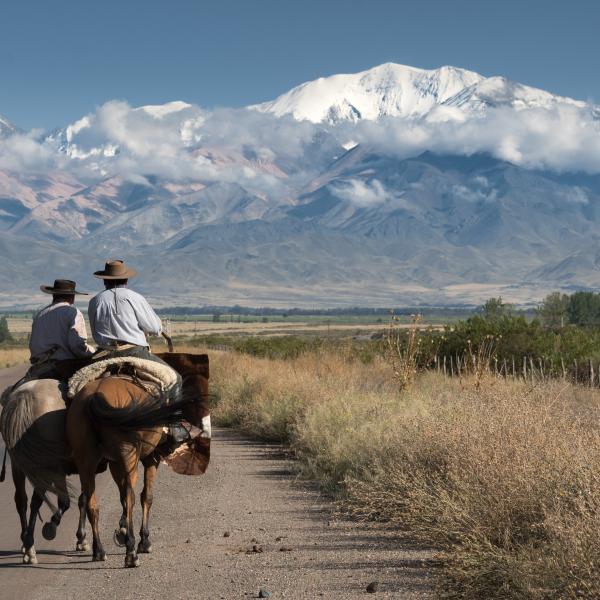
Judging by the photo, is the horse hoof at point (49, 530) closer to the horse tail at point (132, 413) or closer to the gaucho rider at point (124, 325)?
the horse tail at point (132, 413)

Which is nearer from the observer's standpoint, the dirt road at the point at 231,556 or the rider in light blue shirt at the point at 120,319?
the dirt road at the point at 231,556

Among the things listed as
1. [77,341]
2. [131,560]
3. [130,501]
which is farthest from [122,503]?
[77,341]

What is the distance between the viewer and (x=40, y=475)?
10.5m

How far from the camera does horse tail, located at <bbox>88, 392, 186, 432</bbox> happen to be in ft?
33.4

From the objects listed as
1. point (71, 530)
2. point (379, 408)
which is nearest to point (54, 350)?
point (71, 530)

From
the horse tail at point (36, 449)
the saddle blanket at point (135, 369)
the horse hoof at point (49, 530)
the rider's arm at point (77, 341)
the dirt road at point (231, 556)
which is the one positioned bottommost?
the dirt road at point (231, 556)

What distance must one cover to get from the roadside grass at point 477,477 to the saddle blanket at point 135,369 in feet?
8.04

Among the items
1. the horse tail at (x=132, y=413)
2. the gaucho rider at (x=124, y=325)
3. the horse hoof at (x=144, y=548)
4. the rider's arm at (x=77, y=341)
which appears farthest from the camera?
the rider's arm at (x=77, y=341)

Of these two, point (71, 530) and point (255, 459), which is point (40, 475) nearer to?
point (71, 530)

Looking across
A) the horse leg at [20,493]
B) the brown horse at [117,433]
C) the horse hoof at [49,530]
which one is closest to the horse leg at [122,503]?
the brown horse at [117,433]

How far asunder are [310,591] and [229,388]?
18.6 m

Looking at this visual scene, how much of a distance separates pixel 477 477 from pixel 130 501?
2969mm

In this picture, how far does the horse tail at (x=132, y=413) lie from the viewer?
401 inches

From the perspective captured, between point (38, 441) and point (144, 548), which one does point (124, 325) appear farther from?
point (144, 548)
